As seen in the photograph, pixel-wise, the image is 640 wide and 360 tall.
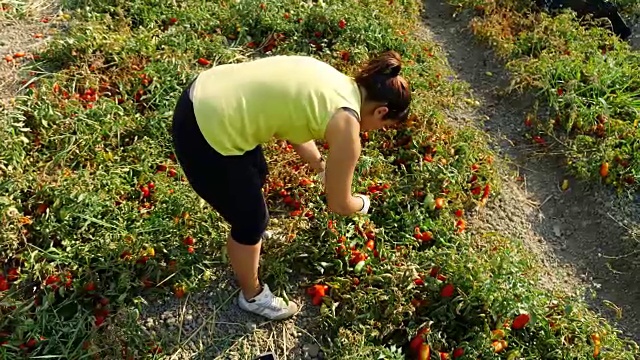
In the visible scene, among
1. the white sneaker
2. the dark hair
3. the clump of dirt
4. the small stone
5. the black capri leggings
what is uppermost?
the dark hair

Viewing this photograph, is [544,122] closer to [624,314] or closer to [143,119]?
[624,314]

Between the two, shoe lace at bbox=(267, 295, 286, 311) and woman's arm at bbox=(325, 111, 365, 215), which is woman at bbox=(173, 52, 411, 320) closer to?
woman's arm at bbox=(325, 111, 365, 215)

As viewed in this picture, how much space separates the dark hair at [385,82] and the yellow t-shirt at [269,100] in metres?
0.05

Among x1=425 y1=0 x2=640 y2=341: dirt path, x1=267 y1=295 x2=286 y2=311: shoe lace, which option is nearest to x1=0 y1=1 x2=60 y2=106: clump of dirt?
x1=267 y1=295 x2=286 y2=311: shoe lace

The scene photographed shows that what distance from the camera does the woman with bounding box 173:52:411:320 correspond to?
7.57 feet

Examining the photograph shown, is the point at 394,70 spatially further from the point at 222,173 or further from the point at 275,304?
the point at 275,304

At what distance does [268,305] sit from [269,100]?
122 cm

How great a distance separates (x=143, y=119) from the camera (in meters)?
4.07

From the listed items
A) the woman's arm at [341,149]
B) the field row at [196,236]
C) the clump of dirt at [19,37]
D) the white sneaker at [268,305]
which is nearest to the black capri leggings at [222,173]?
the woman's arm at [341,149]

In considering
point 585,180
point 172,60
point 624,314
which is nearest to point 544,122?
point 585,180

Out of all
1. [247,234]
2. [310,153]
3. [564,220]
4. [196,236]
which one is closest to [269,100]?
[247,234]

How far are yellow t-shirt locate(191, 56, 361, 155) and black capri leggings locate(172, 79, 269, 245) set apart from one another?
5 centimetres

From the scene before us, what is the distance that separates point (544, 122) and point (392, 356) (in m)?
2.43

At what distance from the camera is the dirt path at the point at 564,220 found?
3.73 meters
